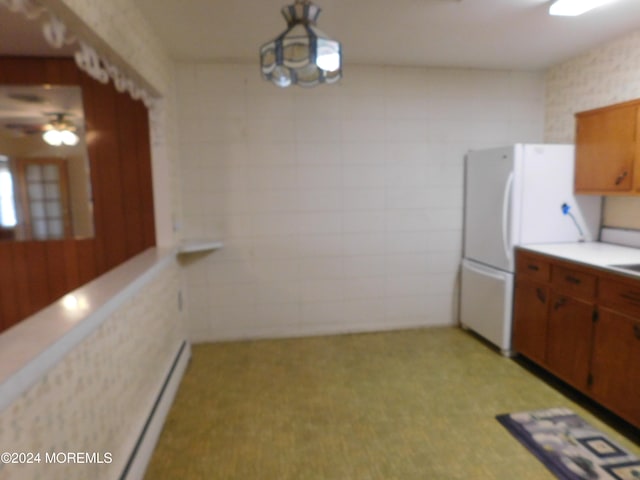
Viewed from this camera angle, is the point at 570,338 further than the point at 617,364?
Yes

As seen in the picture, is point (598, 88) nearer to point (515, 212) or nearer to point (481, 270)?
point (515, 212)

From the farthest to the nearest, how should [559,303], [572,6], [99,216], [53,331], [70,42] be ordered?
[99,216] < [559,303] < [572,6] < [70,42] < [53,331]

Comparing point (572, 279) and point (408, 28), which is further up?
point (408, 28)

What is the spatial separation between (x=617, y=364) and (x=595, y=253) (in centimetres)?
81

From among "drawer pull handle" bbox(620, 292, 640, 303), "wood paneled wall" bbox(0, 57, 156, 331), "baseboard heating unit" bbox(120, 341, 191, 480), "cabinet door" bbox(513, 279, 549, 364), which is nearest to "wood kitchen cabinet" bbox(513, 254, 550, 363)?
"cabinet door" bbox(513, 279, 549, 364)

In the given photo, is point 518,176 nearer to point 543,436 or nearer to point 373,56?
point 373,56

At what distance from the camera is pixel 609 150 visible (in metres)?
2.82

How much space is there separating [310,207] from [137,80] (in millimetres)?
1664

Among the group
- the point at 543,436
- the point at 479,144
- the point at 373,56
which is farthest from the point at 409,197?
the point at 543,436

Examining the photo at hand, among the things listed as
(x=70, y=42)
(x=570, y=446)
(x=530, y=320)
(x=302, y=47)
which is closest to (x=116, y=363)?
(x=70, y=42)

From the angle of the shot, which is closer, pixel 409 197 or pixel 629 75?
pixel 629 75

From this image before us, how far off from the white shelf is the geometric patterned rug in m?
2.37

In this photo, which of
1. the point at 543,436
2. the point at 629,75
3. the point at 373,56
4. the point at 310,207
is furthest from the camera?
the point at 310,207

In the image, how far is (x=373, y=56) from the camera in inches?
128
